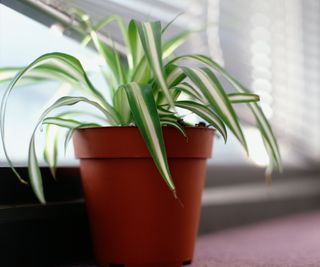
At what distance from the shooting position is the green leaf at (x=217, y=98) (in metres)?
0.62

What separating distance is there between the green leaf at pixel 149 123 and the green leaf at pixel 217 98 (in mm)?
77

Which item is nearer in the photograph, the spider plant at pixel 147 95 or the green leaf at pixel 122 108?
the spider plant at pixel 147 95

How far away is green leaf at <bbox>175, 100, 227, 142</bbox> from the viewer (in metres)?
0.64

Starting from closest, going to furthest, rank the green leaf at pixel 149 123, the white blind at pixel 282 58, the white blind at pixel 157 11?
the green leaf at pixel 149 123
the white blind at pixel 157 11
the white blind at pixel 282 58

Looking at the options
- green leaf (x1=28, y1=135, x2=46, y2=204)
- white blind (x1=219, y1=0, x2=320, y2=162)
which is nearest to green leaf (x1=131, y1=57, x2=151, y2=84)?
green leaf (x1=28, y1=135, x2=46, y2=204)

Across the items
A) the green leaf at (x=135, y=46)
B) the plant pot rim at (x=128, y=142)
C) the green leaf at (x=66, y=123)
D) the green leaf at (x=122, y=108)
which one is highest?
the green leaf at (x=135, y=46)

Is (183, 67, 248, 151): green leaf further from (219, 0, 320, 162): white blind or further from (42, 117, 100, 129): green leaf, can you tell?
(219, 0, 320, 162): white blind

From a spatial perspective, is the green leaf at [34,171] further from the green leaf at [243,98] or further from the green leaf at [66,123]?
the green leaf at [243,98]

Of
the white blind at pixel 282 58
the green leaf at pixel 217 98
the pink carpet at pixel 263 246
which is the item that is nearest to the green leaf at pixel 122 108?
the green leaf at pixel 217 98

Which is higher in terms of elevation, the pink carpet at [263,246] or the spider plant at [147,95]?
the spider plant at [147,95]

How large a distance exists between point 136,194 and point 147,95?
0.16 metres

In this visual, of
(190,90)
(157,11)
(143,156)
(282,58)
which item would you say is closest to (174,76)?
(190,90)

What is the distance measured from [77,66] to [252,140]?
40.9 inches

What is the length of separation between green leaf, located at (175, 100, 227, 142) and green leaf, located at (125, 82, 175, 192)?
82 millimetres
